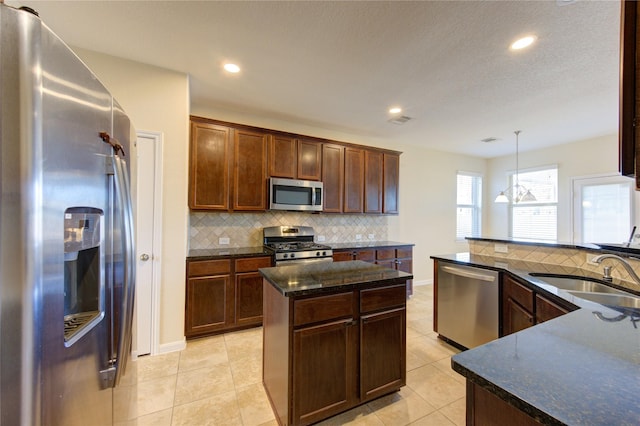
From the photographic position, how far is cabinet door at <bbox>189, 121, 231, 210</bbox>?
3.08 meters

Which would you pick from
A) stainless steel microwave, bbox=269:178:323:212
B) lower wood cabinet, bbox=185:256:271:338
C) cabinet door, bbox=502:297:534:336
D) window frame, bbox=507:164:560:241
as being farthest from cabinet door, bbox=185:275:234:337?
window frame, bbox=507:164:560:241

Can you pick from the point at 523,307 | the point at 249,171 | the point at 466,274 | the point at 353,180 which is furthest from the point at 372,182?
the point at 523,307

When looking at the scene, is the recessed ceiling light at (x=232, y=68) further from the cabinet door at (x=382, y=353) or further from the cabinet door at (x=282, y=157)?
the cabinet door at (x=382, y=353)

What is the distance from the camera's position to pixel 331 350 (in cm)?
169

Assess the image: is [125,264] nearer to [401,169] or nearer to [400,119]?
[400,119]

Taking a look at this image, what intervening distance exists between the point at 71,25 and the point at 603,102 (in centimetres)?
551

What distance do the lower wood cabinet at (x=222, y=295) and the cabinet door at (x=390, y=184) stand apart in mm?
2316

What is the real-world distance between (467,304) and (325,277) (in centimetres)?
166

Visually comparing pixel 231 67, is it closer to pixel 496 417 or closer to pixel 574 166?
pixel 496 417

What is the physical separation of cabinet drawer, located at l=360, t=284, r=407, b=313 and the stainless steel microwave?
2.01 m

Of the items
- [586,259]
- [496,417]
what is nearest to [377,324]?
[496,417]

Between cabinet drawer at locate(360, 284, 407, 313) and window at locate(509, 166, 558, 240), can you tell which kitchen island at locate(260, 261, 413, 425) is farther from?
window at locate(509, 166, 558, 240)

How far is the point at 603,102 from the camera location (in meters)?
3.18

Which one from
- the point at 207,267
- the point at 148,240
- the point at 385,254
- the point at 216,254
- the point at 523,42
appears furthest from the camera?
the point at 385,254
